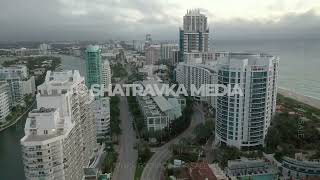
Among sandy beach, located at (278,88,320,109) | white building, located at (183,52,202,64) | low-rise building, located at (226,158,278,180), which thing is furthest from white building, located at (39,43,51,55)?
low-rise building, located at (226,158,278,180)

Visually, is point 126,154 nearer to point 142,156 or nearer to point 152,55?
point 142,156

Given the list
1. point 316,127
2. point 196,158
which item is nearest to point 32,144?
point 196,158

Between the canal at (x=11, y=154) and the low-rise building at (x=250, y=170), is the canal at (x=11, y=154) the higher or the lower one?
the lower one

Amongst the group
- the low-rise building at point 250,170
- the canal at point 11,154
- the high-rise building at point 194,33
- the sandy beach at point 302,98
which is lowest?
the canal at point 11,154

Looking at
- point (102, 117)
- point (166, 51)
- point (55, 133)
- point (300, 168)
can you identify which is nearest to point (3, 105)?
point (102, 117)

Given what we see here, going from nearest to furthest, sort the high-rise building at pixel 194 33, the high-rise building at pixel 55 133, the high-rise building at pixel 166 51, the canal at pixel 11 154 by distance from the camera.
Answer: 1. the high-rise building at pixel 55 133
2. the canal at pixel 11 154
3. the high-rise building at pixel 194 33
4. the high-rise building at pixel 166 51

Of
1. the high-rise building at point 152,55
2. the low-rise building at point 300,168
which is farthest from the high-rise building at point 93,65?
the high-rise building at point 152,55

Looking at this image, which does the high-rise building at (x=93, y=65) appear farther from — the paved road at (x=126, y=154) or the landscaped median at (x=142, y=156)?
the landscaped median at (x=142, y=156)
